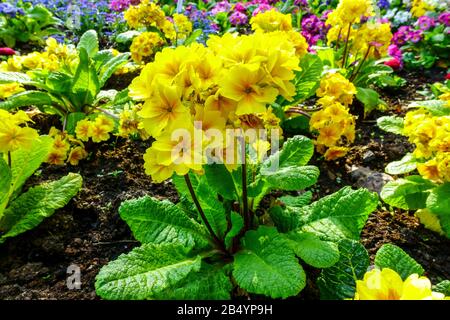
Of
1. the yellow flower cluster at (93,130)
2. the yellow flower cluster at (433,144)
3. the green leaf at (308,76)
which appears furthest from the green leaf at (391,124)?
the yellow flower cluster at (93,130)

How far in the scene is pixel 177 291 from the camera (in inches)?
69.4

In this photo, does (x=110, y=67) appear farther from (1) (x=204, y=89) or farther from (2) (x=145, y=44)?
(1) (x=204, y=89)

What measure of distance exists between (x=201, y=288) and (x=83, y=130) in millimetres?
1461

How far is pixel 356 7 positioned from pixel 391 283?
2295 mm

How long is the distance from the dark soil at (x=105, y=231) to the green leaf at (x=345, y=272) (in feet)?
0.50

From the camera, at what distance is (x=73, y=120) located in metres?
2.97

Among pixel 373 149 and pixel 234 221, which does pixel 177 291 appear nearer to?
pixel 234 221

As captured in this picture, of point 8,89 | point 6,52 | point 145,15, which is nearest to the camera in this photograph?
point 8,89

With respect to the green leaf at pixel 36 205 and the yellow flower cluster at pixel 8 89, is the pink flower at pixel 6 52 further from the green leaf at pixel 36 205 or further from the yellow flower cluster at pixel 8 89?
the green leaf at pixel 36 205

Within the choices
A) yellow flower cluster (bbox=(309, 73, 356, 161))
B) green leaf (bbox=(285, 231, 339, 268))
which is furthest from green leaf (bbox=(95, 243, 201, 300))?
yellow flower cluster (bbox=(309, 73, 356, 161))

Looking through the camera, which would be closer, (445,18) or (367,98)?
(367,98)

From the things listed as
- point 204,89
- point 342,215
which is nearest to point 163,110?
point 204,89

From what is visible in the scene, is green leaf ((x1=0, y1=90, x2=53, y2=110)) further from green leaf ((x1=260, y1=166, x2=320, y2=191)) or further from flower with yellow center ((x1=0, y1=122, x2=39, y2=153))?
green leaf ((x1=260, y1=166, x2=320, y2=191))
